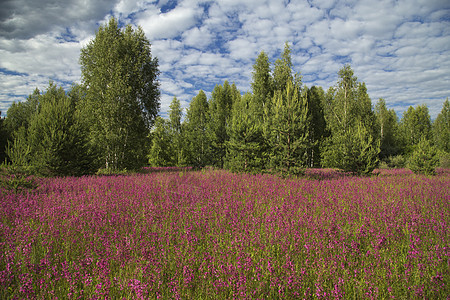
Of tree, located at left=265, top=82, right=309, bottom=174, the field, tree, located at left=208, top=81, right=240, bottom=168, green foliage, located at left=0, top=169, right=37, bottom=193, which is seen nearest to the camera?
the field

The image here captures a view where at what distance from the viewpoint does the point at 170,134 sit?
34938mm

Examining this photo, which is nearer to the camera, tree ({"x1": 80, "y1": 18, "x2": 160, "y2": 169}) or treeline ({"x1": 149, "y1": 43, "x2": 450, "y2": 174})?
treeline ({"x1": 149, "y1": 43, "x2": 450, "y2": 174})

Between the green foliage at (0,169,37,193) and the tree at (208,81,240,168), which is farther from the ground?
the tree at (208,81,240,168)

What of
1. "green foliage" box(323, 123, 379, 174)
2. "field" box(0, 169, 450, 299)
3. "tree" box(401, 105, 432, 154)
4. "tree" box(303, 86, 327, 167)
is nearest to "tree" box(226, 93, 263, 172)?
"green foliage" box(323, 123, 379, 174)

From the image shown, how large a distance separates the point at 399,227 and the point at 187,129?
94.8 ft

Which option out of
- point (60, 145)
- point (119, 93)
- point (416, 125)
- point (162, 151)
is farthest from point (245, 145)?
point (416, 125)

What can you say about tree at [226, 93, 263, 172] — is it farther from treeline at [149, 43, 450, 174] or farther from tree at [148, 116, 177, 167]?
tree at [148, 116, 177, 167]

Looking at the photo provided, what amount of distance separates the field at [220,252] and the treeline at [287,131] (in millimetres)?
6566

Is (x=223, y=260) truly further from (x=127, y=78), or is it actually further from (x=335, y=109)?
(x=335, y=109)

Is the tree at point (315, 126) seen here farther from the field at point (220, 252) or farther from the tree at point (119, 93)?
the field at point (220, 252)

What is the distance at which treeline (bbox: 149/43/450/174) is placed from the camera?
11.4m

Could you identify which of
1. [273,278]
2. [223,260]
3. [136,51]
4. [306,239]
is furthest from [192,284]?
[136,51]

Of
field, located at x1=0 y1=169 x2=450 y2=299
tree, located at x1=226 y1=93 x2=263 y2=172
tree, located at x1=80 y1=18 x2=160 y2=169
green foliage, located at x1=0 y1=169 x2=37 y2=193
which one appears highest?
tree, located at x1=80 y1=18 x2=160 y2=169

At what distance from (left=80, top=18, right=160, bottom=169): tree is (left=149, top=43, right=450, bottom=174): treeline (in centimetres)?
348
